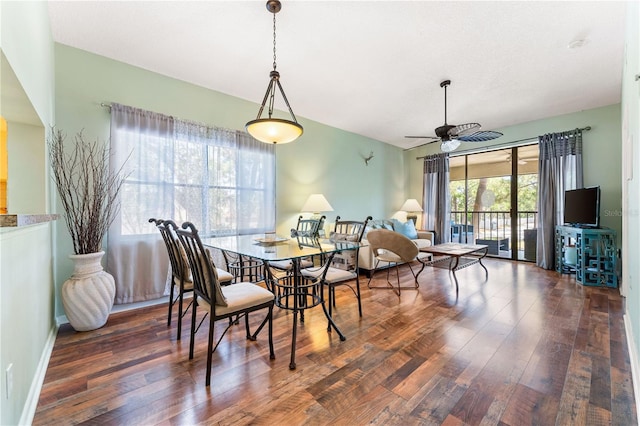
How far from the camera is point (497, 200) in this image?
5.70 m

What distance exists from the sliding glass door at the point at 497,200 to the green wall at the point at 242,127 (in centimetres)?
138

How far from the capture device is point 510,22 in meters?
2.32

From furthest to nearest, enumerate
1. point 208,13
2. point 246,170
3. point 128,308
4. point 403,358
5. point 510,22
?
point 246,170
point 128,308
point 510,22
point 208,13
point 403,358

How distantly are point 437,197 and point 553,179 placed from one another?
1974 mm

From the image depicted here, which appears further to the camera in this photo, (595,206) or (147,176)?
(595,206)

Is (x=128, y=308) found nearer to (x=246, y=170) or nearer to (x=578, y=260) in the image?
(x=246, y=170)

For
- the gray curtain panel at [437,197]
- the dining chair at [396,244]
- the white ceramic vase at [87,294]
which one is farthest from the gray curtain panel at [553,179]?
the white ceramic vase at [87,294]

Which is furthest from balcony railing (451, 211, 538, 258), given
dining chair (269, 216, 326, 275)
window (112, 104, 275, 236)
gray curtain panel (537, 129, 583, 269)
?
window (112, 104, 275, 236)

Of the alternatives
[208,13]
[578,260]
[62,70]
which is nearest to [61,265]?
[62,70]

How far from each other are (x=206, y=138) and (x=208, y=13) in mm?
1440

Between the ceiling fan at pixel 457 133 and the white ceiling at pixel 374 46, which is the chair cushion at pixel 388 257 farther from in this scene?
the white ceiling at pixel 374 46

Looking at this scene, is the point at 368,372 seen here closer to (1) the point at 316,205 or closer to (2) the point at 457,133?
(1) the point at 316,205

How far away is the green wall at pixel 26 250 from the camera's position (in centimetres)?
107

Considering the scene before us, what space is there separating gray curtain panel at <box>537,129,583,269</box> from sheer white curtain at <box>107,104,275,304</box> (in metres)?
4.87
